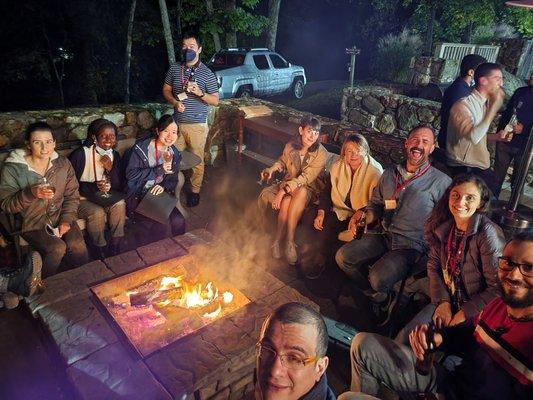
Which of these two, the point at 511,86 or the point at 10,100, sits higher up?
the point at 511,86

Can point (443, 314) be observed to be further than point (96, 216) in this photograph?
No

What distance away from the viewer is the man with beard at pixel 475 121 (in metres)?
4.36

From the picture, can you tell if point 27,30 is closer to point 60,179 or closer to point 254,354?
point 60,179

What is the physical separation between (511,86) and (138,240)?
38.8 ft

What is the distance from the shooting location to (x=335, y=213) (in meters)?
4.51

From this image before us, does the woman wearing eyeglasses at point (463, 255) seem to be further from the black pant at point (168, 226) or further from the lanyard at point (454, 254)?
the black pant at point (168, 226)

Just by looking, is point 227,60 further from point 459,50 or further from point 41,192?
point 41,192

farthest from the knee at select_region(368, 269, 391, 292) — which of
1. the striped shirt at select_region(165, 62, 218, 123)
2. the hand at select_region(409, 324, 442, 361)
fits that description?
the striped shirt at select_region(165, 62, 218, 123)

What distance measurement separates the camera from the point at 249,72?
1314cm

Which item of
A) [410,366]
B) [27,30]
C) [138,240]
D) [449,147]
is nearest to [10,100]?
[27,30]

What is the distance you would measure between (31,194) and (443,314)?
3.79 m

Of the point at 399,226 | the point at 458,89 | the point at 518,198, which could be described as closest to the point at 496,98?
the point at 458,89

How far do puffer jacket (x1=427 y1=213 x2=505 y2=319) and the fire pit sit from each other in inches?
67.0

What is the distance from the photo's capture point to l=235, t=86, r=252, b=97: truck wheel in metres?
13.0
